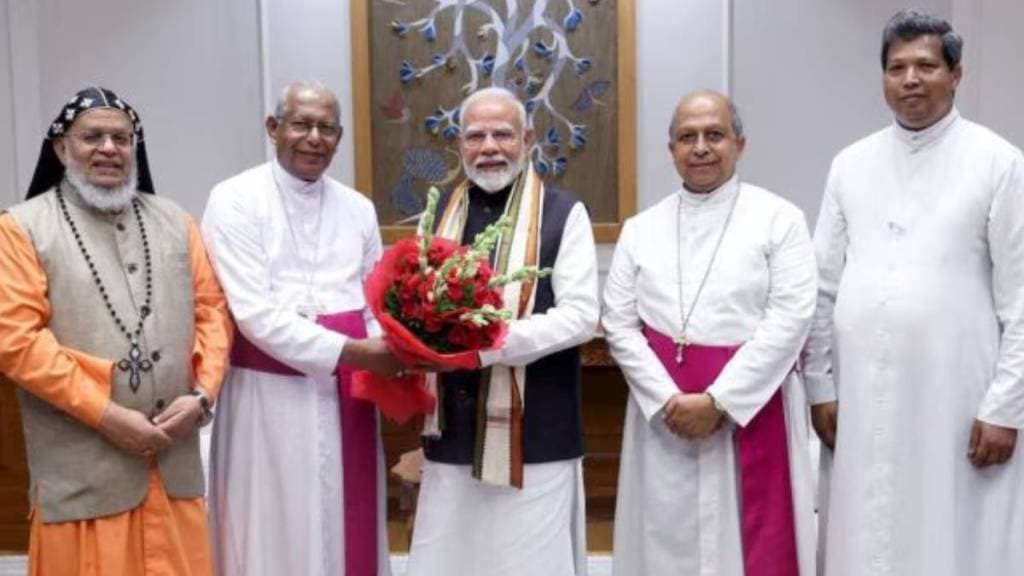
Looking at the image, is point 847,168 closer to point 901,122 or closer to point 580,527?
point 901,122

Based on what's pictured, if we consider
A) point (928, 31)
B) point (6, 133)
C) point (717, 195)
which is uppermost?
point (928, 31)

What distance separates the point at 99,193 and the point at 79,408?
0.58 metres

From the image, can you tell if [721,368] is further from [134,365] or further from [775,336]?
[134,365]

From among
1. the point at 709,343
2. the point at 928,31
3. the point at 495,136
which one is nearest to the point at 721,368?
the point at 709,343

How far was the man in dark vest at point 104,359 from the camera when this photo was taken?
2709 mm

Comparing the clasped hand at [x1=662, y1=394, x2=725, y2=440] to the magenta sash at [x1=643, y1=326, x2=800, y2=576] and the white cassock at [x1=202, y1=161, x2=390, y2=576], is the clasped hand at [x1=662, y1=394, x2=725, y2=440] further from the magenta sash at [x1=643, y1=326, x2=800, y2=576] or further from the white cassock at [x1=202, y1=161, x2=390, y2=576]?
the white cassock at [x1=202, y1=161, x2=390, y2=576]

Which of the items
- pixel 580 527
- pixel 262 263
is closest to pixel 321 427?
pixel 262 263

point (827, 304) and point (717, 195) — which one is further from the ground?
point (717, 195)

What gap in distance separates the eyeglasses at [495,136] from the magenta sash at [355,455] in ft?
2.12

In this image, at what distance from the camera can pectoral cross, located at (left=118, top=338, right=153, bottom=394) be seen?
2781 mm

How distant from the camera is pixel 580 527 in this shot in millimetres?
3182

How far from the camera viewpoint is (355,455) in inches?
128

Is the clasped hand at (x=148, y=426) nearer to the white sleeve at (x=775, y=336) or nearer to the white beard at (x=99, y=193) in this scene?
the white beard at (x=99, y=193)

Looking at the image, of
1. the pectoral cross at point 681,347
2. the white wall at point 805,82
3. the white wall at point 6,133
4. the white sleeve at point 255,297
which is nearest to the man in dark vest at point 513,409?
the pectoral cross at point 681,347
